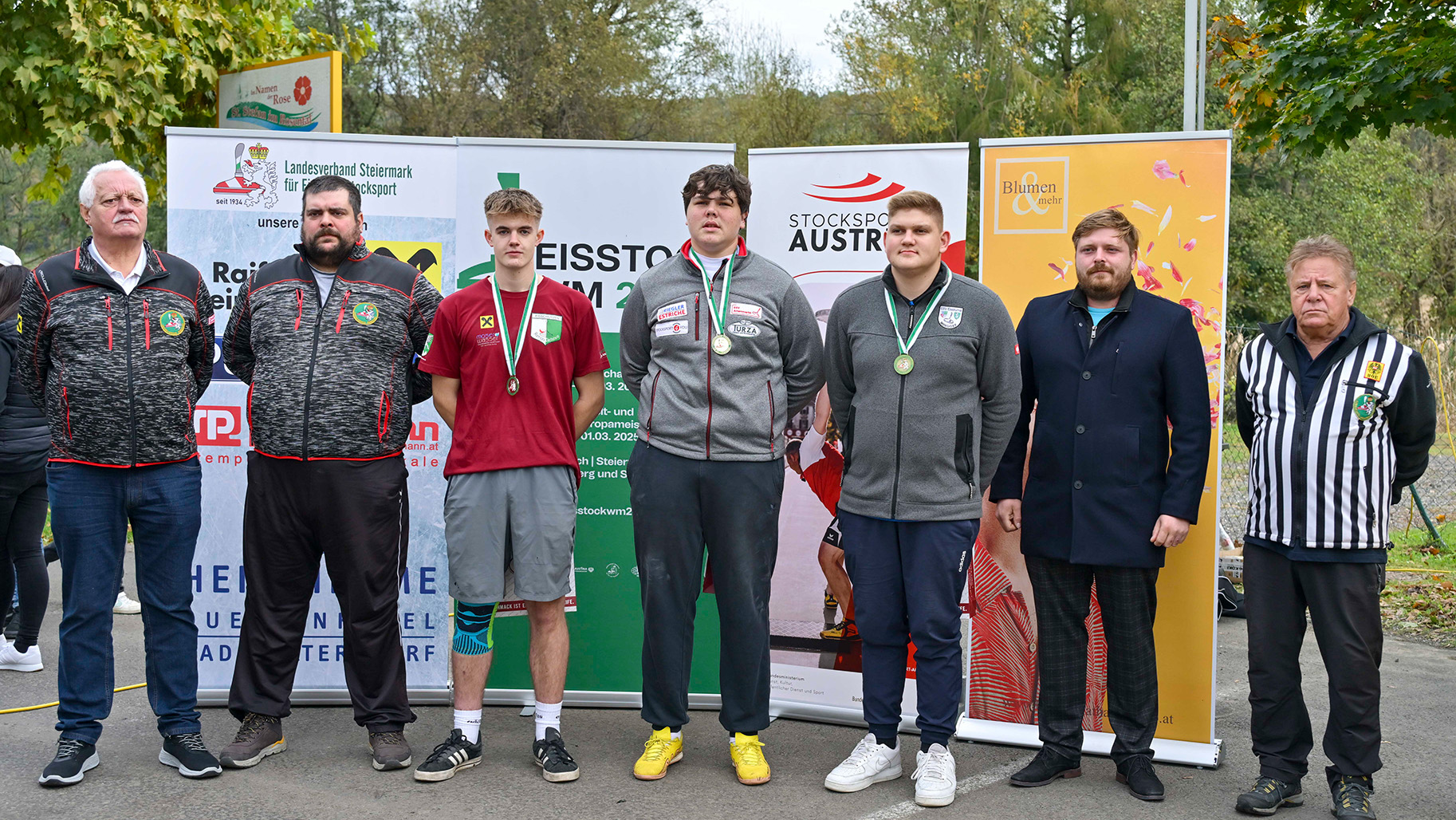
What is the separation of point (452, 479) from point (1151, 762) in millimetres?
2666

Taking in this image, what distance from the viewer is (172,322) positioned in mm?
3930

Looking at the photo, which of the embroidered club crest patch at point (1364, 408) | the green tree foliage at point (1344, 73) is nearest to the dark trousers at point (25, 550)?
the embroidered club crest patch at point (1364, 408)

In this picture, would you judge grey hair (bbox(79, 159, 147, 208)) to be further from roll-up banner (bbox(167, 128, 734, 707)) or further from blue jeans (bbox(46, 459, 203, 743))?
blue jeans (bbox(46, 459, 203, 743))

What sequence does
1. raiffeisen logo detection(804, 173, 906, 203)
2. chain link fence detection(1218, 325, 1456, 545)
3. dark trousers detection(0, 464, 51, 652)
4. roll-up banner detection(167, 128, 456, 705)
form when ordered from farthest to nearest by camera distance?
chain link fence detection(1218, 325, 1456, 545), dark trousers detection(0, 464, 51, 652), roll-up banner detection(167, 128, 456, 705), raiffeisen logo detection(804, 173, 906, 203)

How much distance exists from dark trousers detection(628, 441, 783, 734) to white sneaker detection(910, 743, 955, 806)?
59cm

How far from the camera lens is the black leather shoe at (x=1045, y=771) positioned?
391 cm

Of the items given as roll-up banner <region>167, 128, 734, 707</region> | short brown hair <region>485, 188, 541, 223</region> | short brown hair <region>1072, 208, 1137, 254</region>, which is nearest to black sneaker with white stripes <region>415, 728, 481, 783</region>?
roll-up banner <region>167, 128, 734, 707</region>

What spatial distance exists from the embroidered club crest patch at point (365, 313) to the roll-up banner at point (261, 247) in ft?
2.31

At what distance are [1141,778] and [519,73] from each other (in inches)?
806

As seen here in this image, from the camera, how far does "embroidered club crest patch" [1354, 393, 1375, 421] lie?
355 centimetres

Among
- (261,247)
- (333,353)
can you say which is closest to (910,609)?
(333,353)

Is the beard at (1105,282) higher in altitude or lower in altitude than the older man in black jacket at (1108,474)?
higher

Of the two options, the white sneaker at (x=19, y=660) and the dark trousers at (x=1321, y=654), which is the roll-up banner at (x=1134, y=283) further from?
the white sneaker at (x=19, y=660)

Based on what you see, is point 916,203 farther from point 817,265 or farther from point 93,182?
point 93,182
